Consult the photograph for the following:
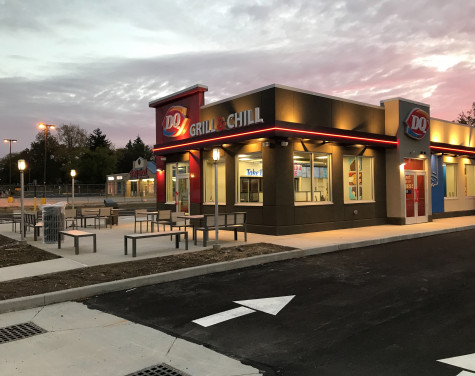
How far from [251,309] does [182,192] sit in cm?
1312

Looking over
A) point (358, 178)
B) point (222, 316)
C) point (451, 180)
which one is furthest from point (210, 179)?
point (451, 180)

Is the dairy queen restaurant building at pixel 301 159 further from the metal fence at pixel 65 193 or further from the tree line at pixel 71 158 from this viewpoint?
the tree line at pixel 71 158

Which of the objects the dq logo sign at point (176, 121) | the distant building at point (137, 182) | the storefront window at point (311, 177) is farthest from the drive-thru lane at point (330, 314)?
the distant building at point (137, 182)

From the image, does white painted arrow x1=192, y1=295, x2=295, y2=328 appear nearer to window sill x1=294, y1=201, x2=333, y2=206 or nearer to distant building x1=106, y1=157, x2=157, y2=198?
window sill x1=294, y1=201, x2=333, y2=206

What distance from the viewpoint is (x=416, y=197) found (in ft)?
59.7

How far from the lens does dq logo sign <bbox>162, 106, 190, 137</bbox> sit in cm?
1802

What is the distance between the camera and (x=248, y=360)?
4.12m

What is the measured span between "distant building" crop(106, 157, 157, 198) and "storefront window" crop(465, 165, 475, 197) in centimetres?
4234

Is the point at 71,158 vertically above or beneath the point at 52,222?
above

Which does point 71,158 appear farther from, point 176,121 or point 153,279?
point 153,279

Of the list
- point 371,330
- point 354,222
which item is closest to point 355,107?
point 354,222

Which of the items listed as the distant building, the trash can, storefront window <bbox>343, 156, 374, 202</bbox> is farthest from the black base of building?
the distant building

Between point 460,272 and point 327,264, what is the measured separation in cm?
273

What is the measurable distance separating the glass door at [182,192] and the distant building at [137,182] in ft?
129
